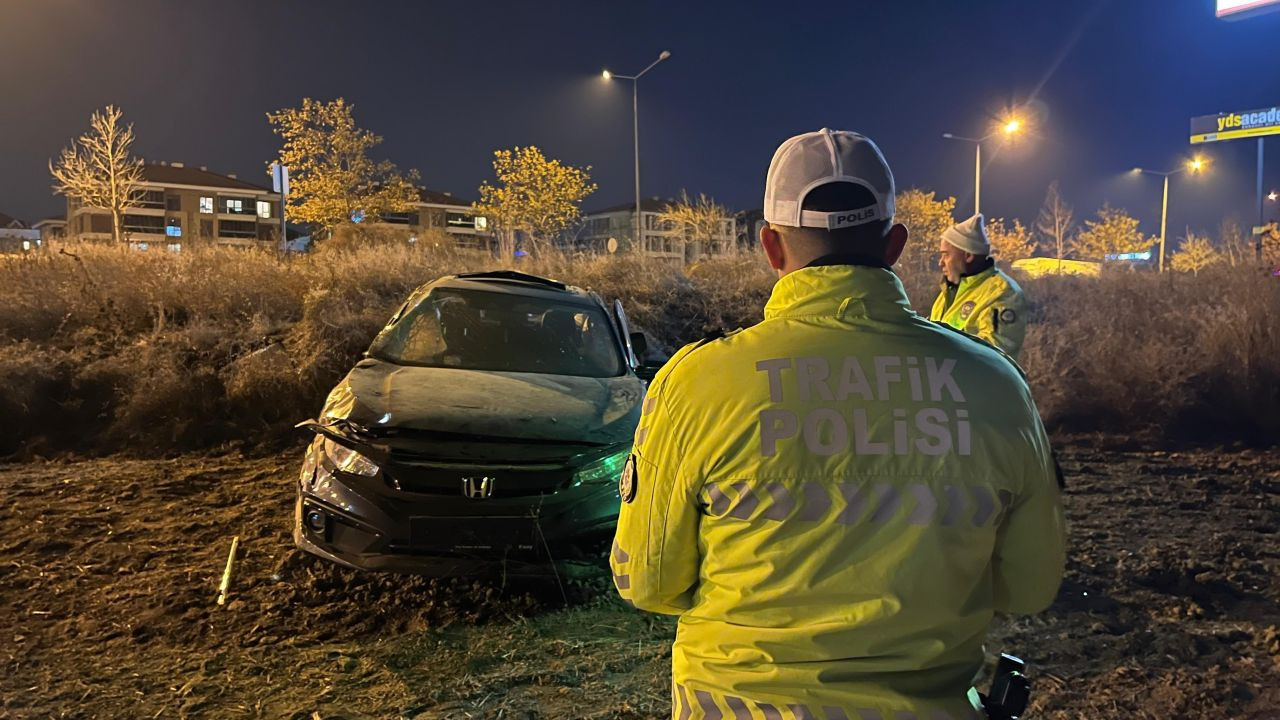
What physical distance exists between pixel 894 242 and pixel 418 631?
304 centimetres

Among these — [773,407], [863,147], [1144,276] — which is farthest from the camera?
[1144,276]

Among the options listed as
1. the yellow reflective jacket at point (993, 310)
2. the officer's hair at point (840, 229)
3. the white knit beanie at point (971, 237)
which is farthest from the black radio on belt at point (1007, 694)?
the white knit beanie at point (971, 237)

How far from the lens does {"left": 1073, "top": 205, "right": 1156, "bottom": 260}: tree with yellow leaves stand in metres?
45.1

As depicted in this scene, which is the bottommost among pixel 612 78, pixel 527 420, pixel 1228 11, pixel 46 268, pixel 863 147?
pixel 527 420

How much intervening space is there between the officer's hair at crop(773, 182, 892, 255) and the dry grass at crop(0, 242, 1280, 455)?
736 cm

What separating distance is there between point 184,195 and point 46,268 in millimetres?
66565

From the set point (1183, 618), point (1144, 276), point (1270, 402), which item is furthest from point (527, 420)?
point (1144, 276)

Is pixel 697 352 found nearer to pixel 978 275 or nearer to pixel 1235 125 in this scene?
pixel 978 275

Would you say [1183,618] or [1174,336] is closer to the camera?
A: [1183,618]

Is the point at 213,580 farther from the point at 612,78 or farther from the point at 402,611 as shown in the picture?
the point at 612,78

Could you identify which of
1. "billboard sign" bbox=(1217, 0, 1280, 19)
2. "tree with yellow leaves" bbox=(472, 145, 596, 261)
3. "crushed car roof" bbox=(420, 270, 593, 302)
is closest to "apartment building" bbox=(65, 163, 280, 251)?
"tree with yellow leaves" bbox=(472, 145, 596, 261)

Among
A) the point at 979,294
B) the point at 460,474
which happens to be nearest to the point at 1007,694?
the point at 460,474

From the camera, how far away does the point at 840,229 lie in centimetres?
128

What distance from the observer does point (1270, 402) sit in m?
8.40
